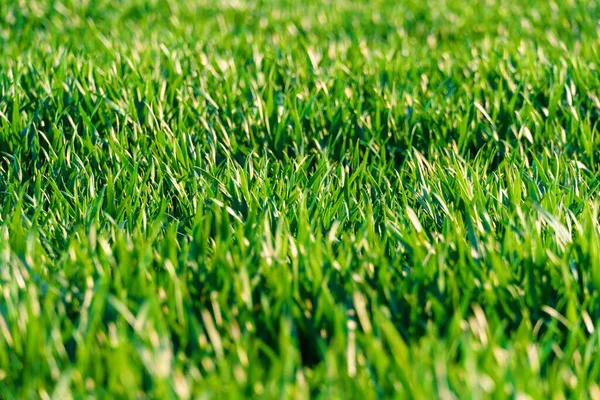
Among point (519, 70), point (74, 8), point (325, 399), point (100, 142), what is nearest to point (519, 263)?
point (325, 399)

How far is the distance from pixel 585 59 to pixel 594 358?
2.59m

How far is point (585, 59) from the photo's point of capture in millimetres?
3668

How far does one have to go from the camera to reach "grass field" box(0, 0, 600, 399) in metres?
1.31

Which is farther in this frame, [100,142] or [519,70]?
[519,70]

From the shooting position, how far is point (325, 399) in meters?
1.22

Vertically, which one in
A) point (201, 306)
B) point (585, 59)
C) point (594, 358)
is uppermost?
point (201, 306)

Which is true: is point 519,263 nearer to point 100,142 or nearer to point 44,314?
point 44,314

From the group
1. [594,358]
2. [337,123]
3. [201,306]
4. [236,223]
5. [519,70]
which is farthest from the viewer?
[519,70]

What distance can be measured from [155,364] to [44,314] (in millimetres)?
266

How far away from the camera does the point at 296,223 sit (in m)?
1.95

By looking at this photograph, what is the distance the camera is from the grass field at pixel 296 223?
131 centimetres

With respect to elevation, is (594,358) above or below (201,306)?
below

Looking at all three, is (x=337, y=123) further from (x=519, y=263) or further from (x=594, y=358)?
(x=594, y=358)

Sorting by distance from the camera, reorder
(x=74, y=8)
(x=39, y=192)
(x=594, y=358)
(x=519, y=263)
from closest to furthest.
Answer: (x=594, y=358) < (x=519, y=263) < (x=39, y=192) < (x=74, y=8)
